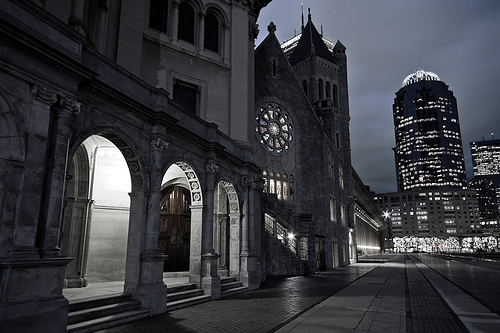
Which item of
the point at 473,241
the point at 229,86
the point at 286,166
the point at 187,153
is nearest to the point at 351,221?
the point at 286,166

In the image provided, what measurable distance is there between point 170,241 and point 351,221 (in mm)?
35105

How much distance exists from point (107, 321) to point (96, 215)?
6124mm

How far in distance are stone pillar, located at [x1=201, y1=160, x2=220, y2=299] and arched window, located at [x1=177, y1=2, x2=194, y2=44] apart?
30.7 ft

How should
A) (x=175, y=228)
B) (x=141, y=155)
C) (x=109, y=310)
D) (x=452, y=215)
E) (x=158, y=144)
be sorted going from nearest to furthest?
(x=109, y=310) < (x=141, y=155) < (x=158, y=144) < (x=175, y=228) < (x=452, y=215)

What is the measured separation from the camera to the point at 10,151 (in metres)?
7.39

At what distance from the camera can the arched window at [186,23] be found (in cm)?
2041

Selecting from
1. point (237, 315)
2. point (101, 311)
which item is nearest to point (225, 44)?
point (237, 315)

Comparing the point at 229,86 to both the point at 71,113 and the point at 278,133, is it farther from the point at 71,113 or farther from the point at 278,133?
the point at 71,113

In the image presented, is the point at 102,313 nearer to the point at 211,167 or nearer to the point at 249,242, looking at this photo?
the point at 211,167

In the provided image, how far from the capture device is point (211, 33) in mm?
21609

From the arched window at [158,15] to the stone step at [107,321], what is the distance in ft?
50.1

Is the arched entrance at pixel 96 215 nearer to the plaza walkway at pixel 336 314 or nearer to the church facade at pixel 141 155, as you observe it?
the church facade at pixel 141 155

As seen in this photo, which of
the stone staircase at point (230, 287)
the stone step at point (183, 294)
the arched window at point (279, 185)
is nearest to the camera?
the stone step at point (183, 294)

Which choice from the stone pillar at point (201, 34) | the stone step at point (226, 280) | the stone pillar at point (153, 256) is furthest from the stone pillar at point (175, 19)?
A: the stone step at point (226, 280)
